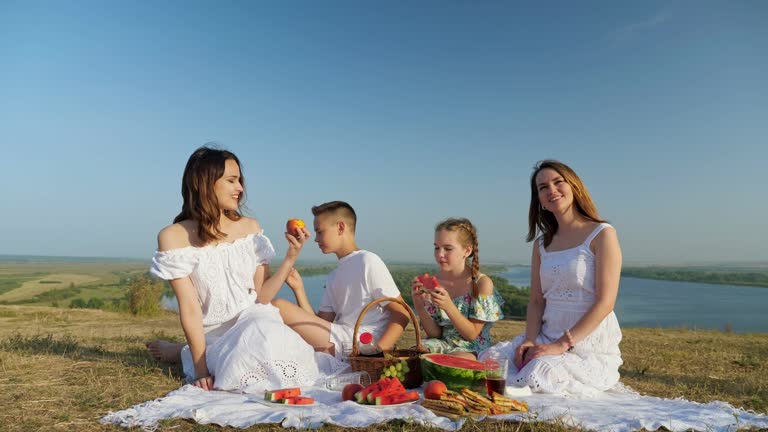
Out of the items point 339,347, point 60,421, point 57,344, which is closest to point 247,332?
point 339,347

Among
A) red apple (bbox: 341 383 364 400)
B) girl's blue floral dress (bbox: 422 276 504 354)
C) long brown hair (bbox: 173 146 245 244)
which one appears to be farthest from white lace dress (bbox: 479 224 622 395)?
long brown hair (bbox: 173 146 245 244)

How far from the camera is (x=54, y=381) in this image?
493 centimetres

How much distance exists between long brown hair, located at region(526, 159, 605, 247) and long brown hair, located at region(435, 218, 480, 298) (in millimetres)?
615

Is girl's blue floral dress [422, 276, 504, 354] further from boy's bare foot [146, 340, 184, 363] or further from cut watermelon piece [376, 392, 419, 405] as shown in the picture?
boy's bare foot [146, 340, 184, 363]

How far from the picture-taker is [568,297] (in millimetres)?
5023

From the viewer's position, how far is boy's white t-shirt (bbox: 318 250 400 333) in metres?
5.48

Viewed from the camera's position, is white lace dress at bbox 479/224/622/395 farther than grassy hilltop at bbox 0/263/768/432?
Yes

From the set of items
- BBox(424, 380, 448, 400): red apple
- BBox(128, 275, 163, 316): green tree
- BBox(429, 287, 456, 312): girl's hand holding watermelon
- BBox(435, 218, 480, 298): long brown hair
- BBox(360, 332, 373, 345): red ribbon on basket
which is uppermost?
BBox(435, 218, 480, 298): long brown hair

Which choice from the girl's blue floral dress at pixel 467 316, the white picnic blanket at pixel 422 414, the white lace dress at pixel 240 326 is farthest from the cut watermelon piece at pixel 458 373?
the white lace dress at pixel 240 326

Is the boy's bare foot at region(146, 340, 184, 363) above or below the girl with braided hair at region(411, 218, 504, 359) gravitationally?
below

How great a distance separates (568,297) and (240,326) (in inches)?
127

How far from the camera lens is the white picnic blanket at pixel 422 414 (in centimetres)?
351

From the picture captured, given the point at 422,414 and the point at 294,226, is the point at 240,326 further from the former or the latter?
the point at 422,414

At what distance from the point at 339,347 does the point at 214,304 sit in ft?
4.59
